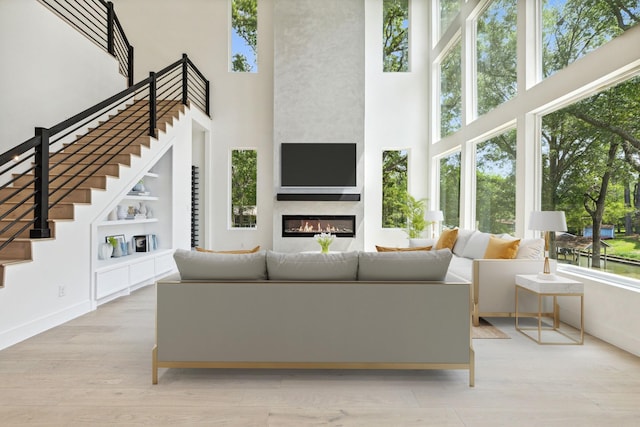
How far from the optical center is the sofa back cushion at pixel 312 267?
259 centimetres

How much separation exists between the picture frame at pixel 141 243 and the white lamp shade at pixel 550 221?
534cm

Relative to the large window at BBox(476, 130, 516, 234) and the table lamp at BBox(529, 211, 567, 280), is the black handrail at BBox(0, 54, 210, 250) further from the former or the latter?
the large window at BBox(476, 130, 516, 234)

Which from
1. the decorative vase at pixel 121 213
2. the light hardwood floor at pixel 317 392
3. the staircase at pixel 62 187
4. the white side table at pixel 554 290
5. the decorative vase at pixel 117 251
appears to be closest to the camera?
the light hardwood floor at pixel 317 392

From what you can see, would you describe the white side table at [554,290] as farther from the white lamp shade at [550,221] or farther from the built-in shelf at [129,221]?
the built-in shelf at [129,221]

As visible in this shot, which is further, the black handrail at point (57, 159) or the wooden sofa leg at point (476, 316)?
the wooden sofa leg at point (476, 316)

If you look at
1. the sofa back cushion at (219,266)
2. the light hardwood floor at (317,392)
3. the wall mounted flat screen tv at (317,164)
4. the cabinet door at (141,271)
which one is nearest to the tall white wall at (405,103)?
the wall mounted flat screen tv at (317,164)

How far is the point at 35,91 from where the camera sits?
16.4ft

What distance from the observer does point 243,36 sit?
8.66 metres

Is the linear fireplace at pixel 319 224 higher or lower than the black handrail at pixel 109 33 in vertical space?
lower

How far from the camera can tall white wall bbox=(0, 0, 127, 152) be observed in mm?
4621

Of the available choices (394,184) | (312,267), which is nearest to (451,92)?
(394,184)

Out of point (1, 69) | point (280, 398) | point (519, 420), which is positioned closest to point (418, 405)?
point (519, 420)

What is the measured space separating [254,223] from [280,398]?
6386 millimetres

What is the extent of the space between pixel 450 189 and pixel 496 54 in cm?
269
